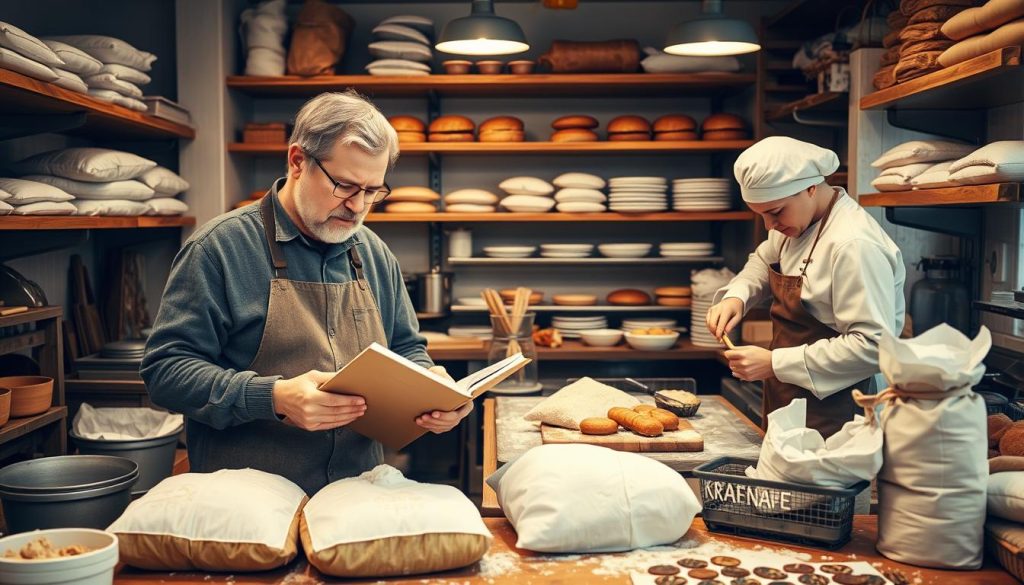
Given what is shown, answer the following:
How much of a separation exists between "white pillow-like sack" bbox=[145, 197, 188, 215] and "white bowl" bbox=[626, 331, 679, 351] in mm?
2335

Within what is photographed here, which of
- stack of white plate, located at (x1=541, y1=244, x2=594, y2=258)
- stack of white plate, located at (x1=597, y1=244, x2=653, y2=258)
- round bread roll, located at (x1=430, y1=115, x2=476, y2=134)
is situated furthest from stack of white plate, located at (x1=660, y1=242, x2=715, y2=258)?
round bread roll, located at (x1=430, y1=115, x2=476, y2=134)

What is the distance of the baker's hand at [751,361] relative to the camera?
104 inches

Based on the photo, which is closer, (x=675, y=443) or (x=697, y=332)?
(x=675, y=443)

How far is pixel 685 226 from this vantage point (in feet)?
18.4

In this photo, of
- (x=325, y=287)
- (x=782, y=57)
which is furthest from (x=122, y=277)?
(x=782, y=57)

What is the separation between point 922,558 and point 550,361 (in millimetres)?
3785

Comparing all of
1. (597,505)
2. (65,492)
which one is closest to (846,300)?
(597,505)

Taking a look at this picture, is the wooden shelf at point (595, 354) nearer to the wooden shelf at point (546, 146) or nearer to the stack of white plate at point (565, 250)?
the stack of white plate at point (565, 250)

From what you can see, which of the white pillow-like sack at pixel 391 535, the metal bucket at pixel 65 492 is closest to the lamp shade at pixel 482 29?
the metal bucket at pixel 65 492

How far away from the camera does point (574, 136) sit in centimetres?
509

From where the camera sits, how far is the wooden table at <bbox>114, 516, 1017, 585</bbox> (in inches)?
64.9

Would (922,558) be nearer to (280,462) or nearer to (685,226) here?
(280,462)

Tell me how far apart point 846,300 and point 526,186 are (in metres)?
2.80

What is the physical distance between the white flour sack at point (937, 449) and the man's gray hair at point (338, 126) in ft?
3.87
